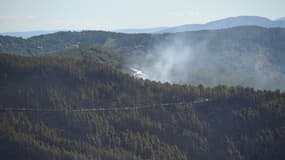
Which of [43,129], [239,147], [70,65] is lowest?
[239,147]

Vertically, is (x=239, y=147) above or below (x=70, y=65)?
below

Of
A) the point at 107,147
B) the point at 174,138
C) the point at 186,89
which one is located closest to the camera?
the point at 107,147

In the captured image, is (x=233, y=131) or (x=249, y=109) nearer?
(x=233, y=131)

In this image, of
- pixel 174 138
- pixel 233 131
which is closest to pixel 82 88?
pixel 174 138

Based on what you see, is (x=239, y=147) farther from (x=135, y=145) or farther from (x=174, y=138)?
(x=135, y=145)

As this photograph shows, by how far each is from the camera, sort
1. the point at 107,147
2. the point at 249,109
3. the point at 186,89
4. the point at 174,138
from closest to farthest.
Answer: the point at 107,147 < the point at 174,138 < the point at 249,109 < the point at 186,89

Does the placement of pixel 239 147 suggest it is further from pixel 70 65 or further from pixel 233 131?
pixel 70 65
